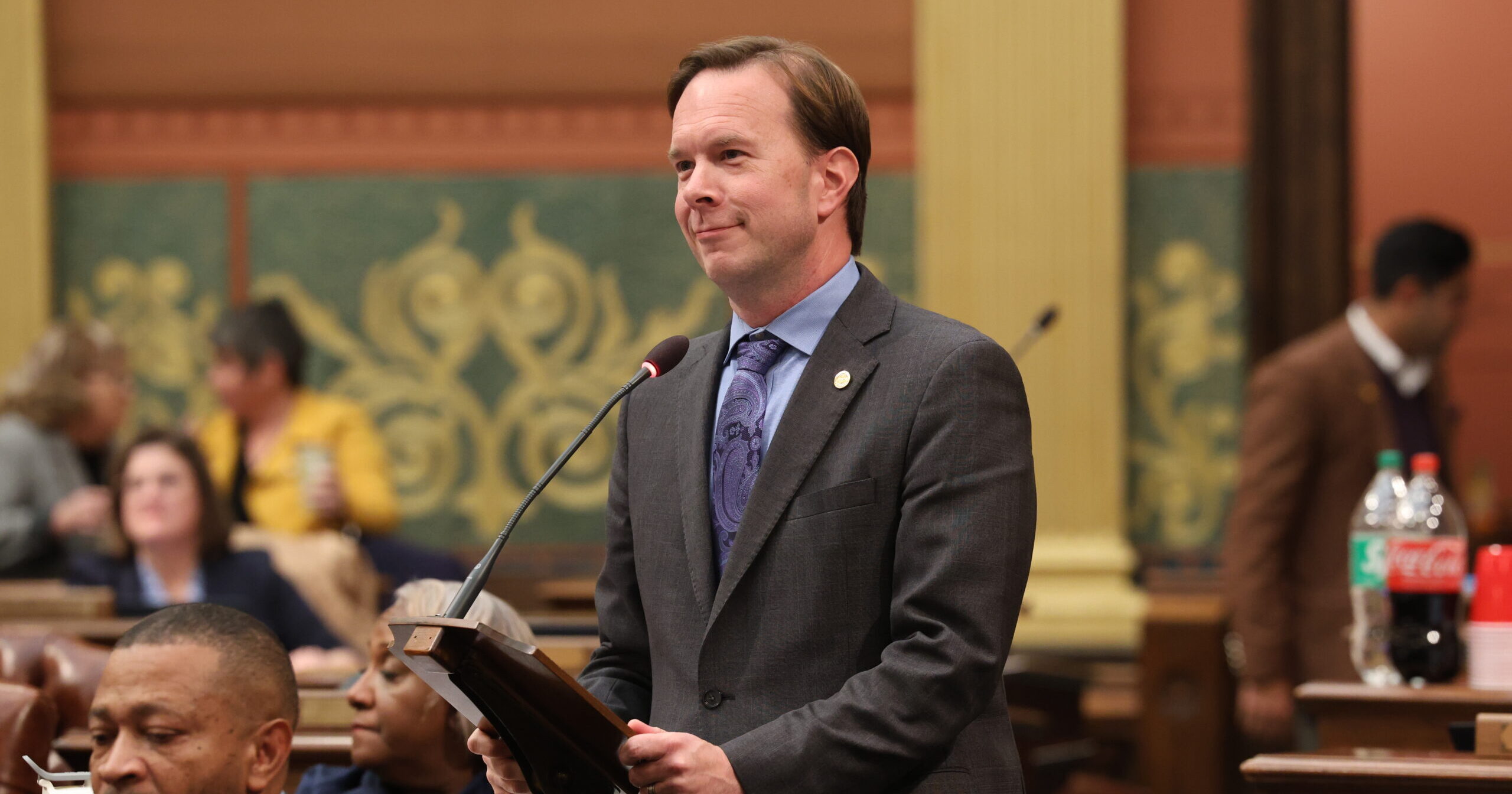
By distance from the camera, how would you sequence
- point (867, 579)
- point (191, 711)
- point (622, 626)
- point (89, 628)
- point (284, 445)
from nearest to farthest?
point (867, 579) → point (622, 626) → point (191, 711) → point (89, 628) → point (284, 445)

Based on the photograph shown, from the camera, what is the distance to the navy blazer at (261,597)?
416 centimetres

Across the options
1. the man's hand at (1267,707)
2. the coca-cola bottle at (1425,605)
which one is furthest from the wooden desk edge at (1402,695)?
the man's hand at (1267,707)

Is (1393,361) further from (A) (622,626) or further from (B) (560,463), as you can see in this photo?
(B) (560,463)

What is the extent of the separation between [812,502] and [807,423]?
0.08m

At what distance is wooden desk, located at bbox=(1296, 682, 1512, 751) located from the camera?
284 centimetres

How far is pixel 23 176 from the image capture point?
19.2ft

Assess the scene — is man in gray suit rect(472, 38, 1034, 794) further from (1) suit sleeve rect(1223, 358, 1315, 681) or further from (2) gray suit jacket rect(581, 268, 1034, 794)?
(1) suit sleeve rect(1223, 358, 1315, 681)

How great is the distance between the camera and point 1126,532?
18.7 feet

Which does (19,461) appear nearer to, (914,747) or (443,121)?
(443,121)

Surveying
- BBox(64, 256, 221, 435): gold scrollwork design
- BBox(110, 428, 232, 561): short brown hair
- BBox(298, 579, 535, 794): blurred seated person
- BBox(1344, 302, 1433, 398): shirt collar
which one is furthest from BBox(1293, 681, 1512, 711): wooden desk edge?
BBox(64, 256, 221, 435): gold scrollwork design

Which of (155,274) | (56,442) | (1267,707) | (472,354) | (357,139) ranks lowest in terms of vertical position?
(1267,707)

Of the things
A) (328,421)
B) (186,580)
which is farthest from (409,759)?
(328,421)

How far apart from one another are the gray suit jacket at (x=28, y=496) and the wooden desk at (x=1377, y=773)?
12.2 ft

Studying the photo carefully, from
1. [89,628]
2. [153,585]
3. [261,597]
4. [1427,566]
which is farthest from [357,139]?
[1427,566]
